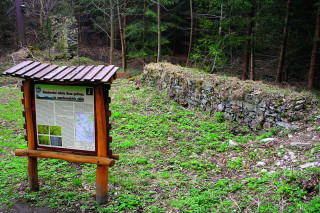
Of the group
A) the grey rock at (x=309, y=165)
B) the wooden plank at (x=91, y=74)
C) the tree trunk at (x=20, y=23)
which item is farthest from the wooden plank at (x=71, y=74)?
the tree trunk at (x=20, y=23)

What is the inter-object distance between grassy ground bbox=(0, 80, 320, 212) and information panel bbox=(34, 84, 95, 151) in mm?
1040

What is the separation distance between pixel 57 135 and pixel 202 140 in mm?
3949

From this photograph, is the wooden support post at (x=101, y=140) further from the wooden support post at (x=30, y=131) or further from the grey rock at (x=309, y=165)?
the grey rock at (x=309, y=165)

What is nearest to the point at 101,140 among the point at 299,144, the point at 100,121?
the point at 100,121

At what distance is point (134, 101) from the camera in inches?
394

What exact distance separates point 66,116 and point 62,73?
2.45 feet

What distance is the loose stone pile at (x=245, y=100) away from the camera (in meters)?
6.12

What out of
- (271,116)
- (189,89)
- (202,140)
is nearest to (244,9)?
(189,89)

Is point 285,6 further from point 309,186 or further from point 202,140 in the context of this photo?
point 309,186

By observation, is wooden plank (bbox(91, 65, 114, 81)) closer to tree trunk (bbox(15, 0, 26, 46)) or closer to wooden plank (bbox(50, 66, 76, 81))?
wooden plank (bbox(50, 66, 76, 81))

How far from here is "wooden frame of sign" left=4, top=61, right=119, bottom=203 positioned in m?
3.69

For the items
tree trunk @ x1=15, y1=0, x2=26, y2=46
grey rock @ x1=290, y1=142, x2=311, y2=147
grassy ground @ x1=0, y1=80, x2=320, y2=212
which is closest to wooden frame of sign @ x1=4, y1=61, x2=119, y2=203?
grassy ground @ x1=0, y1=80, x2=320, y2=212

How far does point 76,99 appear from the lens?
3857mm

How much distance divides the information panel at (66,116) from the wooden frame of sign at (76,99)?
0.02 metres
